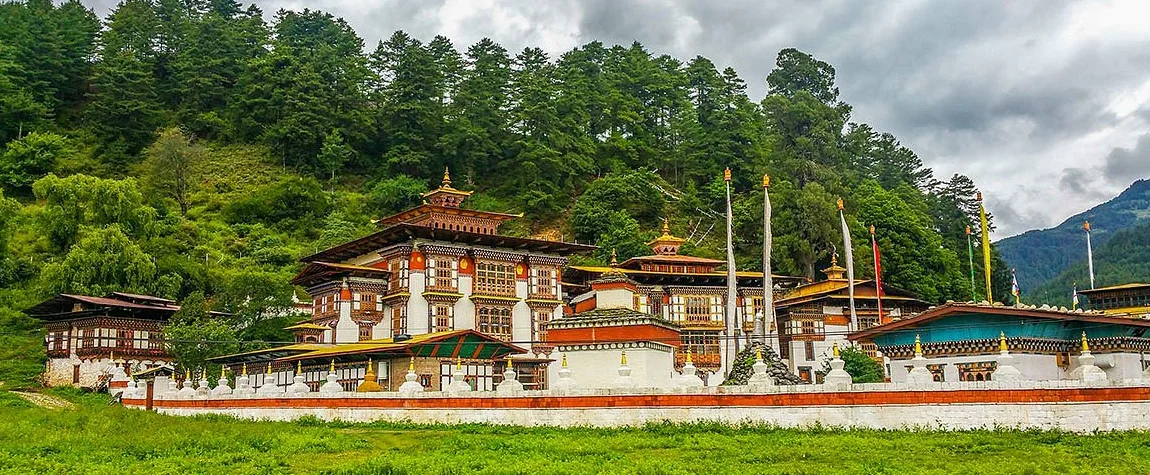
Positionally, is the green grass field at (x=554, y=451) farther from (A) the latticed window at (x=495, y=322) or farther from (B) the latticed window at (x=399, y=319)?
(A) the latticed window at (x=495, y=322)

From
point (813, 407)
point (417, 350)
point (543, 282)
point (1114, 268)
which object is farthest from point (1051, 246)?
point (813, 407)

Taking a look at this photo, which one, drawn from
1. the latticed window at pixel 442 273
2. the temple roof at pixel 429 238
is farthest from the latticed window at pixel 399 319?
the temple roof at pixel 429 238

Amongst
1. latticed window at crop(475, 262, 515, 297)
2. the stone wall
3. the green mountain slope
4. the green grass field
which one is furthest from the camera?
the green mountain slope

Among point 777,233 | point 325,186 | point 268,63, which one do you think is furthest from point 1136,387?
point 268,63

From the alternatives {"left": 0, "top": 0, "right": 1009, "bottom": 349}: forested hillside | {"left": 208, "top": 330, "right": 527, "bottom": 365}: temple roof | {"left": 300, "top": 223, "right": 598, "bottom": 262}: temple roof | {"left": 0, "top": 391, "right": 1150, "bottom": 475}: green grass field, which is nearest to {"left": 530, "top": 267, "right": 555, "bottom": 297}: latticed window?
{"left": 300, "top": 223, "right": 598, "bottom": 262}: temple roof

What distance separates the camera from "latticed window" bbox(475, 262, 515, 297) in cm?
4556

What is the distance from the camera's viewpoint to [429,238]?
44.4 metres

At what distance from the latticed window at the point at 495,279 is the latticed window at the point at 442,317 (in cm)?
194

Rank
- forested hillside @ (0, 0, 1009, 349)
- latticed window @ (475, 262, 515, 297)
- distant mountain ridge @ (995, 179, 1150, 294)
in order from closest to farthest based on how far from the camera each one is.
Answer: latticed window @ (475, 262, 515, 297), forested hillside @ (0, 0, 1009, 349), distant mountain ridge @ (995, 179, 1150, 294)

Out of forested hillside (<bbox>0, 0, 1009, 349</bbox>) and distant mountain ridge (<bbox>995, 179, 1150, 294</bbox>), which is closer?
forested hillside (<bbox>0, 0, 1009, 349</bbox>)

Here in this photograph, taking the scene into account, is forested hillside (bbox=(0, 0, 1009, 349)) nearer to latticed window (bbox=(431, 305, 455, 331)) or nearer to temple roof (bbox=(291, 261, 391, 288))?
temple roof (bbox=(291, 261, 391, 288))

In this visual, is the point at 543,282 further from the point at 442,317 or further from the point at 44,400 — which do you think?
the point at 44,400

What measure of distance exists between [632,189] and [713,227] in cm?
736

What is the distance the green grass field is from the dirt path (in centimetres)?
1198
